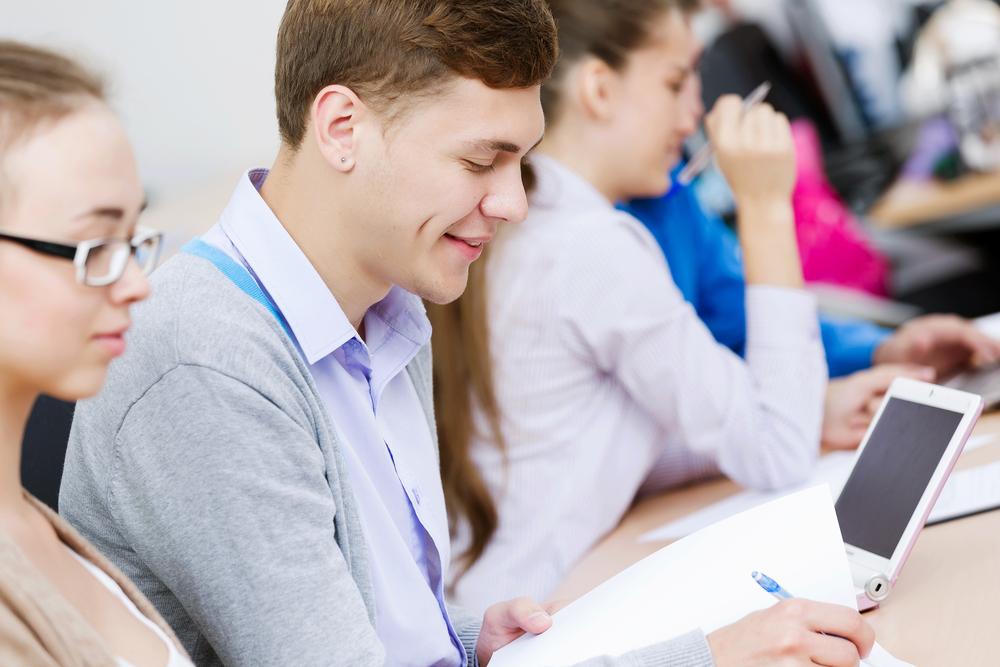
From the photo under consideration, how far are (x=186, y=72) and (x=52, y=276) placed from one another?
6.97 feet

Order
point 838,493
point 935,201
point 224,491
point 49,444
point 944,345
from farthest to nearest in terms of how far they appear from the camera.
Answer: point 935,201
point 944,345
point 838,493
point 49,444
point 224,491

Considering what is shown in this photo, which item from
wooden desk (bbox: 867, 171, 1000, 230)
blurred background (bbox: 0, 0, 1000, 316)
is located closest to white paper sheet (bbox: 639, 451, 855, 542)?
blurred background (bbox: 0, 0, 1000, 316)

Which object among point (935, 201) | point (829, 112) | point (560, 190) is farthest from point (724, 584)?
point (829, 112)

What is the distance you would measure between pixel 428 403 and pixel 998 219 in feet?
8.36

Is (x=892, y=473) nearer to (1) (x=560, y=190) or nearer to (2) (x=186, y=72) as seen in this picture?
(1) (x=560, y=190)

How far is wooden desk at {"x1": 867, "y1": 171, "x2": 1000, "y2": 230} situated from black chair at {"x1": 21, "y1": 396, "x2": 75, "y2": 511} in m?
2.41

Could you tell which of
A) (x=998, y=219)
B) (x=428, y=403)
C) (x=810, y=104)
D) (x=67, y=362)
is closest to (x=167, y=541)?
(x=67, y=362)

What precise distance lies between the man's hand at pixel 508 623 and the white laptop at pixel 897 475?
0.30 meters

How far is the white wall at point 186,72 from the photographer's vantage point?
256cm

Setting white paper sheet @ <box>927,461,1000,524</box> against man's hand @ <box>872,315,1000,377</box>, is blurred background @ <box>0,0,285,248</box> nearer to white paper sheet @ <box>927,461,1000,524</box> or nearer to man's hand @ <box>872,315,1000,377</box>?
man's hand @ <box>872,315,1000,377</box>

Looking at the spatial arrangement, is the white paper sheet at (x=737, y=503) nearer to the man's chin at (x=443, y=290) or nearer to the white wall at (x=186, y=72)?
the man's chin at (x=443, y=290)

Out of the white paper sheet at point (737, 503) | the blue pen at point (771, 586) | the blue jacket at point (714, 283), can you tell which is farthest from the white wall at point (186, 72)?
the blue pen at point (771, 586)

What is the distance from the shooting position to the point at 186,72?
261 cm

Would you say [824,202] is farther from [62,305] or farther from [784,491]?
[62,305]
